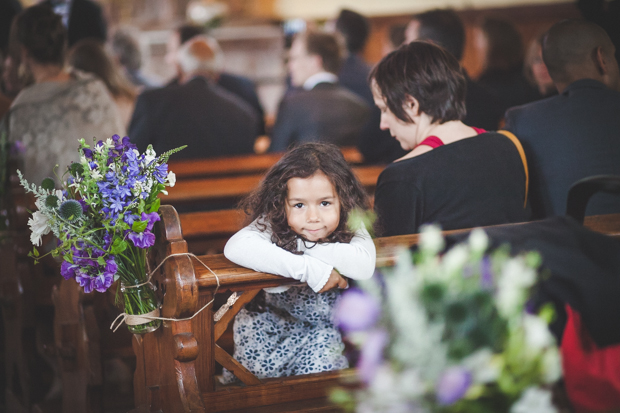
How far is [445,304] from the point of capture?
0.92 m

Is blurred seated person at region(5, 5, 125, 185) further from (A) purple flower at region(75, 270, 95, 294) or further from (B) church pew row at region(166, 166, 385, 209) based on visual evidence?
(A) purple flower at region(75, 270, 95, 294)

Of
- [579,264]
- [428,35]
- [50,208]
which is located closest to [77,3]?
[428,35]

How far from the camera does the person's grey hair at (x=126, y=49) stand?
595 centimetres

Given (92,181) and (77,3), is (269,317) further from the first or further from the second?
(77,3)

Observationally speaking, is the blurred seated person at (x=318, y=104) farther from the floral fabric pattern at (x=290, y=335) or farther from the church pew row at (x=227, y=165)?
the floral fabric pattern at (x=290, y=335)

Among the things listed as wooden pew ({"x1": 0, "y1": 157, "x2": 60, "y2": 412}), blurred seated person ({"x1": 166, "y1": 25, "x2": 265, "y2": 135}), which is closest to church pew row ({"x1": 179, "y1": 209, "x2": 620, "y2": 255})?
wooden pew ({"x1": 0, "y1": 157, "x2": 60, "y2": 412})

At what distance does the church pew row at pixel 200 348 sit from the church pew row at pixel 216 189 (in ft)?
4.22

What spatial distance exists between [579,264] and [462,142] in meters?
0.78

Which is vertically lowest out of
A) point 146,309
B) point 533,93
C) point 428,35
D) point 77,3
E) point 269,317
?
point 269,317

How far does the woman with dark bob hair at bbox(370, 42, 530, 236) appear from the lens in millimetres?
2014

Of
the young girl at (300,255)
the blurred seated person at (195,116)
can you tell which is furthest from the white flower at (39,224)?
the blurred seated person at (195,116)

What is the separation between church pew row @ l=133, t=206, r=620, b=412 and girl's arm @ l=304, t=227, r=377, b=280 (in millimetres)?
53

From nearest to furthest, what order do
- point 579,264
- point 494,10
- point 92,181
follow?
point 579,264
point 92,181
point 494,10

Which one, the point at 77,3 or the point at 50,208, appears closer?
the point at 50,208
